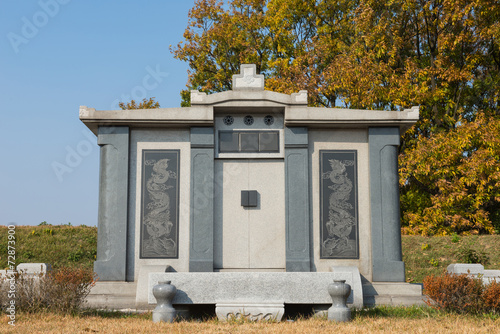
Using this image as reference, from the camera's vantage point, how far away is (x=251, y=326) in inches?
341

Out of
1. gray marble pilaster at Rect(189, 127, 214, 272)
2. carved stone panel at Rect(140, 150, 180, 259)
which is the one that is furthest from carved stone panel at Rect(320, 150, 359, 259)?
carved stone panel at Rect(140, 150, 180, 259)

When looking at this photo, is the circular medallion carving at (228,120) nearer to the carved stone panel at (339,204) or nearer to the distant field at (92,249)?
the carved stone panel at (339,204)

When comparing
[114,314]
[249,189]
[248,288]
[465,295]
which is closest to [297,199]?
[249,189]

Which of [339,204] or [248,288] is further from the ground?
[339,204]

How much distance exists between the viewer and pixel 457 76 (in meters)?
19.9

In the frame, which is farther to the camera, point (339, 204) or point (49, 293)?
point (339, 204)

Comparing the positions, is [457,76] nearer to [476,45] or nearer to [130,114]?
[476,45]

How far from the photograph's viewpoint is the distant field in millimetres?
16625

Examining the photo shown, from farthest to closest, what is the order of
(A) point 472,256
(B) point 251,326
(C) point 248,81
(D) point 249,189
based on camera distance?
(A) point 472,256 < (C) point 248,81 < (D) point 249,189 < (B) point 251,326

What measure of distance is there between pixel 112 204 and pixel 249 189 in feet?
9.46

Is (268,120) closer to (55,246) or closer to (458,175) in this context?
(55,246)

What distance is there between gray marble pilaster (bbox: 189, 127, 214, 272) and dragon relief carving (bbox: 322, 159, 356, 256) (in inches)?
94.7

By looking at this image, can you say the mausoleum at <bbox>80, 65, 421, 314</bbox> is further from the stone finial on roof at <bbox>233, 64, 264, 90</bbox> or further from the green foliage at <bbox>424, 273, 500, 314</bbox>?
the green foliage at <bbox>424, 273, 500, 314</bbox>

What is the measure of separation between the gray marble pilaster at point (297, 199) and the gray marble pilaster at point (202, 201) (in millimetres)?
1590
